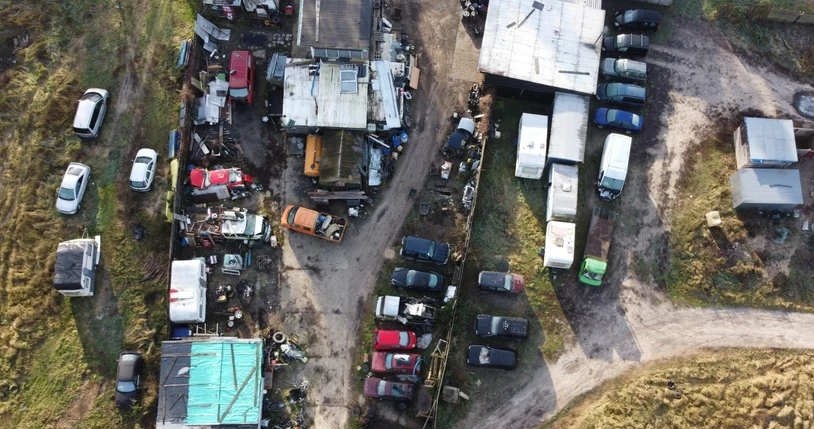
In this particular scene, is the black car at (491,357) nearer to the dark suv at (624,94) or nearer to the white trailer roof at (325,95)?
the white trailer roof at (325,95)

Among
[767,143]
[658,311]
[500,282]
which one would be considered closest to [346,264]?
[500,282]

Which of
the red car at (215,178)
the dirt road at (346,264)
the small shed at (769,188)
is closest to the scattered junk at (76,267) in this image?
the red car at (215,178)

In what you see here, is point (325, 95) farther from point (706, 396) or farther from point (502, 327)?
point (706, 396)

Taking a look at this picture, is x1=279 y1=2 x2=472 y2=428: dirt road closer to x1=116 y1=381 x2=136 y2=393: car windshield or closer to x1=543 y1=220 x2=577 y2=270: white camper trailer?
x1=543 y1=220 x2=577 y2=270: white camper trailer

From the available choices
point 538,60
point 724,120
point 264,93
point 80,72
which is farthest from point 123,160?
point 724,120

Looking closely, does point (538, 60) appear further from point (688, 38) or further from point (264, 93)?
point (264, 93)

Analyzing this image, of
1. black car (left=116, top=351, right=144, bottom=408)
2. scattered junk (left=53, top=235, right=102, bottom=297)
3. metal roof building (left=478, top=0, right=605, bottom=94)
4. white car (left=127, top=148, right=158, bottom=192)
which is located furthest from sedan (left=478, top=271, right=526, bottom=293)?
scattered junk (left=53, top=235, right=102, bottom=297)
